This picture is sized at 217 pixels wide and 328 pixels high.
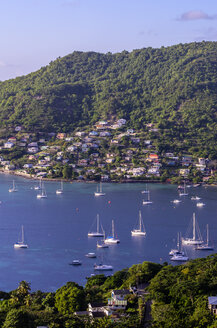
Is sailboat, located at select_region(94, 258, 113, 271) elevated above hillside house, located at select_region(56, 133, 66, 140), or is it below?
below

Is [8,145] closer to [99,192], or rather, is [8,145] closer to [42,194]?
[42,194]

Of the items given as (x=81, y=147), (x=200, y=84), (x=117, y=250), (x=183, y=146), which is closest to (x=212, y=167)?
(x=183, y=146)

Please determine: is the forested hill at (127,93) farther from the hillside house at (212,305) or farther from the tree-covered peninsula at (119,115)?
the hillside house at (212,305)

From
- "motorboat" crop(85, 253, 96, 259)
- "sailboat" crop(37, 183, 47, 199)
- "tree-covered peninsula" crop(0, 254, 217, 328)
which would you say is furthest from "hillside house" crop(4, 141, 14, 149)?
"tree-covered peninsula" crop(0, 254, 217, 328)

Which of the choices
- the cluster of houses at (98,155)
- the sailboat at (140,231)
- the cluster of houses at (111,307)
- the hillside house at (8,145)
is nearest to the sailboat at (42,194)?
the cluster of houses at (98,155)

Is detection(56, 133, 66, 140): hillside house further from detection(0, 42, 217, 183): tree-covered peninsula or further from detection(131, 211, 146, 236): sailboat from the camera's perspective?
detection(131, 211, 146, 236): sailboat

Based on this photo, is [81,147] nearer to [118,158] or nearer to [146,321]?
[118,158]
